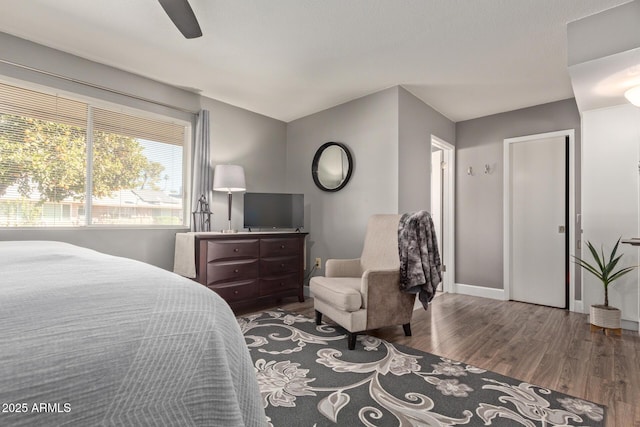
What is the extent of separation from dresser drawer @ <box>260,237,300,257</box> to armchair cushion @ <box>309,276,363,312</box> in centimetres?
88

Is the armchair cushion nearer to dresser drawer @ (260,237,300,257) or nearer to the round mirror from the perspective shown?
dresser drawer @ (260,237,300,257)

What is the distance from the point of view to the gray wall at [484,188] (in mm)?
3982

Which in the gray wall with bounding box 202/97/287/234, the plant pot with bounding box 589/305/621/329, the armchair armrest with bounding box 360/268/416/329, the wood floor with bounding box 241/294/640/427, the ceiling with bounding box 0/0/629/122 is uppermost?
the ceiling with bounding box 0/0/629/122

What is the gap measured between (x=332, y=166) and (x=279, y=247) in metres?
1.22

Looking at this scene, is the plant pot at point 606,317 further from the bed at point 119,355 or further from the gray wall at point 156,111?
the gray wall at point 156,111

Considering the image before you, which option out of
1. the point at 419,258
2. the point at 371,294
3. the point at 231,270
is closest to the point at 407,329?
the point at 371,294

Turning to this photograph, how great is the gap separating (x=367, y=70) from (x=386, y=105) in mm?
525

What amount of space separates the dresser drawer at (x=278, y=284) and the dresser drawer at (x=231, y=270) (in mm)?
159

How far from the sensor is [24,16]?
2297mm

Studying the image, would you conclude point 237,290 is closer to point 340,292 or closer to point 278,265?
point 278,265

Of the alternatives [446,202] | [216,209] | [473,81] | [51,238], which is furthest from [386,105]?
[51,238]

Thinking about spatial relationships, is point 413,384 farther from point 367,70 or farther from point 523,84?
point 523,84

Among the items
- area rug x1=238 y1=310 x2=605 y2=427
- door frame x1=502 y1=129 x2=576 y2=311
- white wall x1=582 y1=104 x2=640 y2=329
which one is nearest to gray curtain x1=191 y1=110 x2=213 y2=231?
area rug x1=238 y1=310 x2=605 y2=427

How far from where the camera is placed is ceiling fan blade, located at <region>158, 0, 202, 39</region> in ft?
5.42
